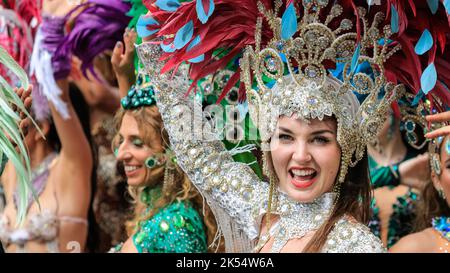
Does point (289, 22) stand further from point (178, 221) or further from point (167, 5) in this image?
point (178, 221)

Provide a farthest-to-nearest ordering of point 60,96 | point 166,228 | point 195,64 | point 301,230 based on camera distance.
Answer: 1. point 60,96
2. point 166,228
3. point 195,64
4. point 301,230

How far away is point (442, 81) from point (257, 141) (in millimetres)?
844

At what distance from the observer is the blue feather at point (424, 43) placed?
2.55 m

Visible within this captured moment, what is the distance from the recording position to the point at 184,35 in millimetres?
2828

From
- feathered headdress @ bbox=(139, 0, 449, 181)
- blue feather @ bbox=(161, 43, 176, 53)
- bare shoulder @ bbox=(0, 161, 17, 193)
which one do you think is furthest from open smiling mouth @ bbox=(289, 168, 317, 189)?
bare shoulder @ bbox=(0, 161, 17, 193)

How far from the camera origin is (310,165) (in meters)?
2.70

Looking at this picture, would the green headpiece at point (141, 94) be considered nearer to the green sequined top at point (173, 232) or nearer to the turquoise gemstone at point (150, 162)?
the turquoise gemstone at point (150, 162)

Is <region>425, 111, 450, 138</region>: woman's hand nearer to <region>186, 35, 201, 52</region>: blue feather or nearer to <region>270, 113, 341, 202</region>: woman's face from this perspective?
<region>270, 113, 341, 202</region>: woman's face

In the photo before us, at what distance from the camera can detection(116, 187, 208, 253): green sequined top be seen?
3492 mm

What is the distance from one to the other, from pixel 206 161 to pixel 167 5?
0.59 meters

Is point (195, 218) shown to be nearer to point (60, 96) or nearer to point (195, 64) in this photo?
point (195, 64)

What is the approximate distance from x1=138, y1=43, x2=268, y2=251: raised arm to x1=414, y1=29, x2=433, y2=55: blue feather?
77 centimetres

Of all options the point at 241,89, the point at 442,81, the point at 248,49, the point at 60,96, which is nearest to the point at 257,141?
the point at 241,89

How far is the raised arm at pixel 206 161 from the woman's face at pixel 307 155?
0.85ft
